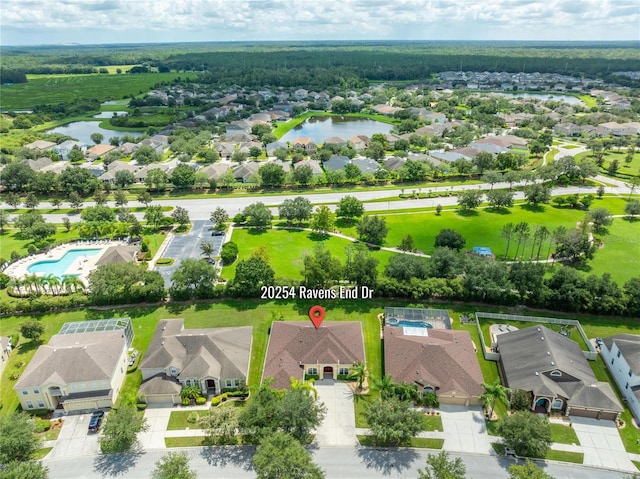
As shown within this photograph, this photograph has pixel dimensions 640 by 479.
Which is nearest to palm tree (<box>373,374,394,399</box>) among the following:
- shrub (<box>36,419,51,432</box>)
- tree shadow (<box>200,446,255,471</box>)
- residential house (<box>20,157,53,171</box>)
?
tree shadow (<box>200,446,255,471</box>)

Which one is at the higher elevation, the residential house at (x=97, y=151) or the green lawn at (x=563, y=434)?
the residential house at (x=97, y=151)

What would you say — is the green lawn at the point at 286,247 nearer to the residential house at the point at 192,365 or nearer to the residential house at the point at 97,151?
the residential house at the point at 192,365

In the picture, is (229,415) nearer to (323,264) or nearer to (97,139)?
(323,264)

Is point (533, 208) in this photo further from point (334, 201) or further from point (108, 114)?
point (108, 114)

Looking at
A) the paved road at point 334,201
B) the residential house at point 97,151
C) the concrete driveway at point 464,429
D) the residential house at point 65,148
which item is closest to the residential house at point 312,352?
the concrete driveway at point 464,429

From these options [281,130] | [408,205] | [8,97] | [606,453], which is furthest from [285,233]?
[8,97]

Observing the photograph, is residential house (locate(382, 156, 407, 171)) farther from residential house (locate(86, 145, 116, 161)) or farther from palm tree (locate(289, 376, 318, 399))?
residential house (locate(86, 145, 116, 161))
